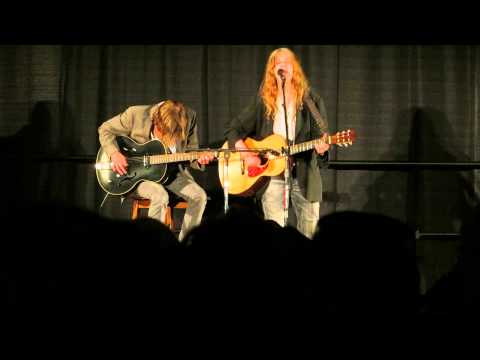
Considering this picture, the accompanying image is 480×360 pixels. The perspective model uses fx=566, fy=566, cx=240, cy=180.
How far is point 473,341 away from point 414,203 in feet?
14.6

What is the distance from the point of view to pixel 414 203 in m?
5.18

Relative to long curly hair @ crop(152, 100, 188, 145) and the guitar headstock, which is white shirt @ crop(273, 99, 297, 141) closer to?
the guitar headstock

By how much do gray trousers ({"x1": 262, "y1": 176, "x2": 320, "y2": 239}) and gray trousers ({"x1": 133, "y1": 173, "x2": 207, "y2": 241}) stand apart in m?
0.51

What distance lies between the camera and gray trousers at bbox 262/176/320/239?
4180mm

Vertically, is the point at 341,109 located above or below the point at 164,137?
above

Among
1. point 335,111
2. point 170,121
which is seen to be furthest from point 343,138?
point 170,121

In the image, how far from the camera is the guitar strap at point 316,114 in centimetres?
410

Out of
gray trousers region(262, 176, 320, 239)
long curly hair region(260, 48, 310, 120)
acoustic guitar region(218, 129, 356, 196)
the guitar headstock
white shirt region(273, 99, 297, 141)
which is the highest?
long curly hair region(260, 48, 310, 120)

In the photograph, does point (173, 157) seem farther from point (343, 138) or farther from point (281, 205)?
point (343, 138)

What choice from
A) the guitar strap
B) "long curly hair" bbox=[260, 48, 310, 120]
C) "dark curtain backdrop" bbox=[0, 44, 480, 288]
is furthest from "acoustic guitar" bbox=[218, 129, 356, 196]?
"dark curtain backdrop" bbox=[0, 44, 480, 288]

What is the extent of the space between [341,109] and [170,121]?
170 centimetres

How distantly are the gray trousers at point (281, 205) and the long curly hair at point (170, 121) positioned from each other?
0.83m

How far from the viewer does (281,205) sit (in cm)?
420
